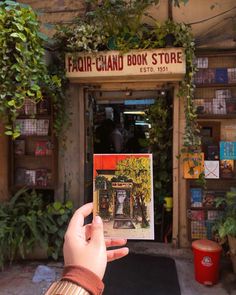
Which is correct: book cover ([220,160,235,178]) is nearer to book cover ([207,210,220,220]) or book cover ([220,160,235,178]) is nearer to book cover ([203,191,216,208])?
book cover ([203,191,216,208])

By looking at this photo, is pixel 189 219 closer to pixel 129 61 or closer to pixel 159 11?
pixel 129 61

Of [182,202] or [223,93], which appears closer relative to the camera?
[223,93]

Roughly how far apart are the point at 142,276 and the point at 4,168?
274 cm

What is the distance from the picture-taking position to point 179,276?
4668 mm

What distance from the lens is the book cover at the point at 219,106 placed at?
5211 millimetres

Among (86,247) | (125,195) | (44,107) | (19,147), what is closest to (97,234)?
(86,247)

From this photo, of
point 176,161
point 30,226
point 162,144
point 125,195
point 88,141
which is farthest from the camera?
point 162,144

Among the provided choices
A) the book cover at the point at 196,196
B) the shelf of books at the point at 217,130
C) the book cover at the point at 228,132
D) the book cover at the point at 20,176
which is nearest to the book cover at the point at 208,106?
the shelf of books at the point at 217,130

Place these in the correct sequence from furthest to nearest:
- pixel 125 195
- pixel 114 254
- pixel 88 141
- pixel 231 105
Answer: pixel 88 141
pixel 231 105
pixel 125 195
pixel 114 254

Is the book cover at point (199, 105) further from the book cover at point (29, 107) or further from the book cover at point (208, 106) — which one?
the book cover at point (29, 107)

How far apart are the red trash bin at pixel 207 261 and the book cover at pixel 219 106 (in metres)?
1.97

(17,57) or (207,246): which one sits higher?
(17,57)

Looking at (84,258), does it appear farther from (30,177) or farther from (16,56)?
(30,177)

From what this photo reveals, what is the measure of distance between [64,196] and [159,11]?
3.28 meters
